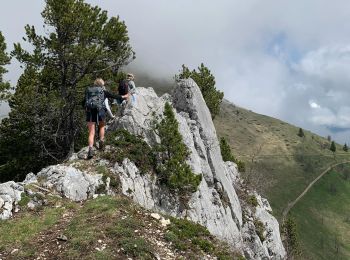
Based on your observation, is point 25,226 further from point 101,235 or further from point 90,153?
point 90,153

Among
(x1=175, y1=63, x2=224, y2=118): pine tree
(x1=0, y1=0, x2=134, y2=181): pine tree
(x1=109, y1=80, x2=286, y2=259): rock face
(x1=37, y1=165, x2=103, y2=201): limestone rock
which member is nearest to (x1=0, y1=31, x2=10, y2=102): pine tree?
(x1=0, y1=0, x2=134, y2=181): pine tree

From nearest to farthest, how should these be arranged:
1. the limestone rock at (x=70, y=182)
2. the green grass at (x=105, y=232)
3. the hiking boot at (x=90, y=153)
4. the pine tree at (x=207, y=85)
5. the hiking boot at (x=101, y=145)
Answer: the green grass at (x=105, y=232) → the limestone rock at (x=70, y=182) → the hiking boot at (x=90, y=153) → the hiking boot at (x=101, y=145) → the pine tree at (x=207, y=85)

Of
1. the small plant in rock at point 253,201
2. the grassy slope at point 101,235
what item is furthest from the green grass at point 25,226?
the small plant in rock at point 253,201

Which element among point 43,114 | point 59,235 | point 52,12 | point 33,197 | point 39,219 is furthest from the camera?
point 43,114

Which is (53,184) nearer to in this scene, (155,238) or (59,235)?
(59,235)

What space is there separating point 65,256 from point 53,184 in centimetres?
599

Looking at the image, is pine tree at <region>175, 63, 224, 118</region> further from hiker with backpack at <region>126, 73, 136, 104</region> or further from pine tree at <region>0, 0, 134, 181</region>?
hiker with backpack at <region>126, 73, 136, 104</region>

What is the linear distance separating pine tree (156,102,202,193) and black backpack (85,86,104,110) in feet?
18.9

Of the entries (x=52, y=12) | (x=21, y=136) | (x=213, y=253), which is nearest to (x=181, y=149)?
(x=213, y=253)

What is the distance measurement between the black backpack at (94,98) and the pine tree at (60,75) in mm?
14406

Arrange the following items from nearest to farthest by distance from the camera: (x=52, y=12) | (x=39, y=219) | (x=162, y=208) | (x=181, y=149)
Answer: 1. (x=39, y=219)
2. (x=162, y=208)
3. (x=181, y=149)
4. (x=52, y=12)

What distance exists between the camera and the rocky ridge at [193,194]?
17.7m

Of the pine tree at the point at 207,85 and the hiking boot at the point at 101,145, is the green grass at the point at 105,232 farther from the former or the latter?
the pine tree at the point at 207,85

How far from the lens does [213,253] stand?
44.9 feet
